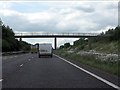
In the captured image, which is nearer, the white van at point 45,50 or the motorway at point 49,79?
the motorway at point 49,79

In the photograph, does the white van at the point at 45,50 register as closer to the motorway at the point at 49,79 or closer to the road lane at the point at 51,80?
the motorway at the point at 49,79

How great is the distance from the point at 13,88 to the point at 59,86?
183cm

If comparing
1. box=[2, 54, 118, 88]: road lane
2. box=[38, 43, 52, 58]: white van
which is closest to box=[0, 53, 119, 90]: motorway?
box=[2, 54, 118, 88]: road lane

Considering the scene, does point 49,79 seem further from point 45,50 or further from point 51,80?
point 45,50

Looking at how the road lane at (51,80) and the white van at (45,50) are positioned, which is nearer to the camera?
the road lane at (51,80)

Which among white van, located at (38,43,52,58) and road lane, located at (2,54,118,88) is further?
white van, located at (38,43,52,58)

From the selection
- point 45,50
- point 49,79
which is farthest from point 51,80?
point 45,50

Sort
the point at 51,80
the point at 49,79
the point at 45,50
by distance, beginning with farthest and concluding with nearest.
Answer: the point at 45,50, the point at 49,79, the point at 51,80

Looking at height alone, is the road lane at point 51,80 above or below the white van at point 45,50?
below

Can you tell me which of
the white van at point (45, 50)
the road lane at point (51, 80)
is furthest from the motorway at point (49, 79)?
the white van at point (45, 50)

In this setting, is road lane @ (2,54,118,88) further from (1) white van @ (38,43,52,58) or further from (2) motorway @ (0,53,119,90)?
(1) white van @ (38,43,52,58)

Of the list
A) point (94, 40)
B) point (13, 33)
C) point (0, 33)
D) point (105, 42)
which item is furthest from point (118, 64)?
point (13, 33)

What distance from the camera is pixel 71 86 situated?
50.2ft

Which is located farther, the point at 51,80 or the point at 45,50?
the point at 45,50
